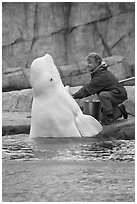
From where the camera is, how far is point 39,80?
21.2 feet

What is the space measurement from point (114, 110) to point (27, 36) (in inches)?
622

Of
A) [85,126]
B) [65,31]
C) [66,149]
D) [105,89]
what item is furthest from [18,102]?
[65,31]

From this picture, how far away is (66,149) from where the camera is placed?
5453 millimetres

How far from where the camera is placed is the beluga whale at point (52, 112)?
6410 millimetres

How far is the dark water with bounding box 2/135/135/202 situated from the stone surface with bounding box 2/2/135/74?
16.7 m

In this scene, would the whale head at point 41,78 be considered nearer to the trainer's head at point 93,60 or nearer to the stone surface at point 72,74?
the trainer's head at point 93,60

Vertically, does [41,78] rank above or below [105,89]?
above

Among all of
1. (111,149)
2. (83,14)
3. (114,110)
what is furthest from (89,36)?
(111,149)

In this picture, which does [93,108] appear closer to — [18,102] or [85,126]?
[85,126]

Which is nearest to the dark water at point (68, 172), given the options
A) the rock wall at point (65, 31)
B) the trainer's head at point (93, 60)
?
the trainer's head at point (93, 60)

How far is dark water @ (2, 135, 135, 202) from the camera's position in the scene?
10.2ft

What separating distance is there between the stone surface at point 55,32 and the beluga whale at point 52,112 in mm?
15781

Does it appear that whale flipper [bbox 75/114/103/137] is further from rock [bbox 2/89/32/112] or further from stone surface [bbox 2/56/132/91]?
stone surface [bbox 2/56/132/91]

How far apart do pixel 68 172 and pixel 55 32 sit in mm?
19257
